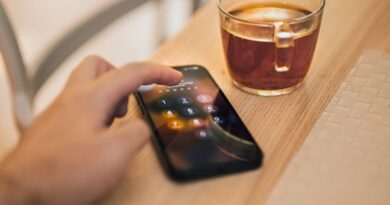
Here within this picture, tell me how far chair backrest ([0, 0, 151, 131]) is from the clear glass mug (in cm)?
31

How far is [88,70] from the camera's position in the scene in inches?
18.3

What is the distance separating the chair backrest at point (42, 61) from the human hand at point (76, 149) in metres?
0.31

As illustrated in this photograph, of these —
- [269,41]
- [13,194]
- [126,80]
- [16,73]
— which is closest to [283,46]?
[269,41]

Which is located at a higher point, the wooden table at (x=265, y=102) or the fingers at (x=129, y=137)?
the fingers at (x=129, y=137)

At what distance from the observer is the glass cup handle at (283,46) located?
0.49 meters

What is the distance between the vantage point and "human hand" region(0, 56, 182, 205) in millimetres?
→ 363

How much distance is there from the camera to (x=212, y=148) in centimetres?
44

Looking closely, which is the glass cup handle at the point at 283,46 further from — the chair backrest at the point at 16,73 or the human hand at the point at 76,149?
the chair backrest at the point at 16,73

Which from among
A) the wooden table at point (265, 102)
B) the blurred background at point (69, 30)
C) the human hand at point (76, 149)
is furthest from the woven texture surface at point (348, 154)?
the blurred background at point (69, 30)

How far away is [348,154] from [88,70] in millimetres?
228

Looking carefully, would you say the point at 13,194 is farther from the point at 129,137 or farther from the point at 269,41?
the point at 269,41

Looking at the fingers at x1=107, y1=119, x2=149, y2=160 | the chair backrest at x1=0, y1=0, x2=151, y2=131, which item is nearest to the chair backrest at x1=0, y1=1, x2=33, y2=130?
the chair backrest at x1=0, y1=0, x2=151, y2=131

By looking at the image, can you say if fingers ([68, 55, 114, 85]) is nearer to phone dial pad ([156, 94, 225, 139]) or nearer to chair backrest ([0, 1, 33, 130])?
phone dial pad ([156, 94, 225, 139])

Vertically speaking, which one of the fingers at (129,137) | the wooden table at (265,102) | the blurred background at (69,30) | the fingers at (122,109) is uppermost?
the fingers at (129,137)
